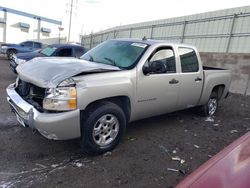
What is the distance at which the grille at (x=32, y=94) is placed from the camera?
11.6ft

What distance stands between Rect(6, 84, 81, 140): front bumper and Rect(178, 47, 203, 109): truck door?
2.48 m

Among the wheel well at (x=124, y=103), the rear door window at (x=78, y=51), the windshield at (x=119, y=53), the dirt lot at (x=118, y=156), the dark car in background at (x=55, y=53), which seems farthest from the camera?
the rear door window at (x=78, y=51)

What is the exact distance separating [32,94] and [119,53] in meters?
1.76

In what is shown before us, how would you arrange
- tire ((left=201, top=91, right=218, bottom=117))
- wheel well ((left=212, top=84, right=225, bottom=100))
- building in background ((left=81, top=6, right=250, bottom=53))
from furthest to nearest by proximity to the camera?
building in background ((left=81, top=6, right=250, bottom=53))
wheel well ((left=212, top=84, right=225, bottom=100))
tire ((left=201, top=91, right=218, bottom=117))

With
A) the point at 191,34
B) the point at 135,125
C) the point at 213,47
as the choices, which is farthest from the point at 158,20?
the point at 135,125

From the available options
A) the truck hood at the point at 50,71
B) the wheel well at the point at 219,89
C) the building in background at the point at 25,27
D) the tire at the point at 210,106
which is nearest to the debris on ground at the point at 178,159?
the truck hood at the point at 50,71

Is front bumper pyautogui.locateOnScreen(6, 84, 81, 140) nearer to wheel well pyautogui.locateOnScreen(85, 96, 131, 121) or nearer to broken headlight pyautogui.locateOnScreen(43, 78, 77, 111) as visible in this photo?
broken headlight pyautogui.locateOnScreen(43, 78, 77, 111)

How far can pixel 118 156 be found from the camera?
3.83 meters

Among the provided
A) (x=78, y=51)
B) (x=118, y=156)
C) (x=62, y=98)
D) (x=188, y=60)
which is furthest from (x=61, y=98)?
(x=78, y=51)

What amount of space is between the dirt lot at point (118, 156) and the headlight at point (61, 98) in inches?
33.3

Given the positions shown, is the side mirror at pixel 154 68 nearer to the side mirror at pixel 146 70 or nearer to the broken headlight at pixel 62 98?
the side mirror at pixel 146 70

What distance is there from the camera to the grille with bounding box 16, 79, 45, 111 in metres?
3.54

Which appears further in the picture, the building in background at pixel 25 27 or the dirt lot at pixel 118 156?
the building in background at pixel 25 27

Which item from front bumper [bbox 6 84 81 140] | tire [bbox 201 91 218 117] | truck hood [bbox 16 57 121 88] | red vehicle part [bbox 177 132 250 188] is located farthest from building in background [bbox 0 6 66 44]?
red vehicle part [bbox 177 132 250 188]
